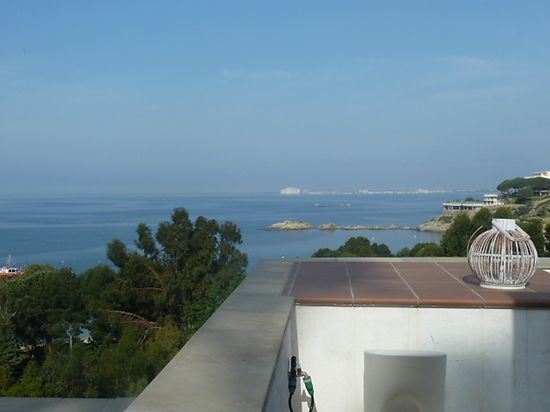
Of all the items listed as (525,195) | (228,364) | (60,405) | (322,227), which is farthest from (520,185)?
(228,364)

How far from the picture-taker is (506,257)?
3.42m

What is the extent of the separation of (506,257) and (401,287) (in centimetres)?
60

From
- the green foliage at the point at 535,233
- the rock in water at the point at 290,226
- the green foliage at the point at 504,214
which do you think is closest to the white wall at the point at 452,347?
the green foliage at the point at 504,214

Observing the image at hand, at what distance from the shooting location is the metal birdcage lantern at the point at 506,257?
3.43m

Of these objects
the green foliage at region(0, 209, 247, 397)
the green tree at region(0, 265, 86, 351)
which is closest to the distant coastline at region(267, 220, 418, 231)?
the green tree at region(0, 265, 86, 351)

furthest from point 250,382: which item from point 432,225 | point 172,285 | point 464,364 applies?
point 432,225

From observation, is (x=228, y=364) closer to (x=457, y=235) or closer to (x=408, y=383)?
(x=408, y=383)

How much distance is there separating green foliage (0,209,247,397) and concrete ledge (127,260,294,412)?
28.0 feet

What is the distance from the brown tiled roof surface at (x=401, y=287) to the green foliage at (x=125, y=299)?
7184 millimetres

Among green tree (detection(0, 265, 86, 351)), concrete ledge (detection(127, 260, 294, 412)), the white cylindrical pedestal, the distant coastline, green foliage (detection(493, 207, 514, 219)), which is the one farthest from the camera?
the distant coastline

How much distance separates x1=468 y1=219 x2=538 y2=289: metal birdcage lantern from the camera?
343 cm

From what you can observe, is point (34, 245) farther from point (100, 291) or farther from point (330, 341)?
point (330, 341)

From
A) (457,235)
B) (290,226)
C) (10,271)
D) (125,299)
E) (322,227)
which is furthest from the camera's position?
(290,226)

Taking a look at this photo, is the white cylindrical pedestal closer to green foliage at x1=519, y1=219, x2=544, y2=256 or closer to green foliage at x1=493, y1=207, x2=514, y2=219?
green foliage at x1=493, y1=207, x2=514, y2=219
